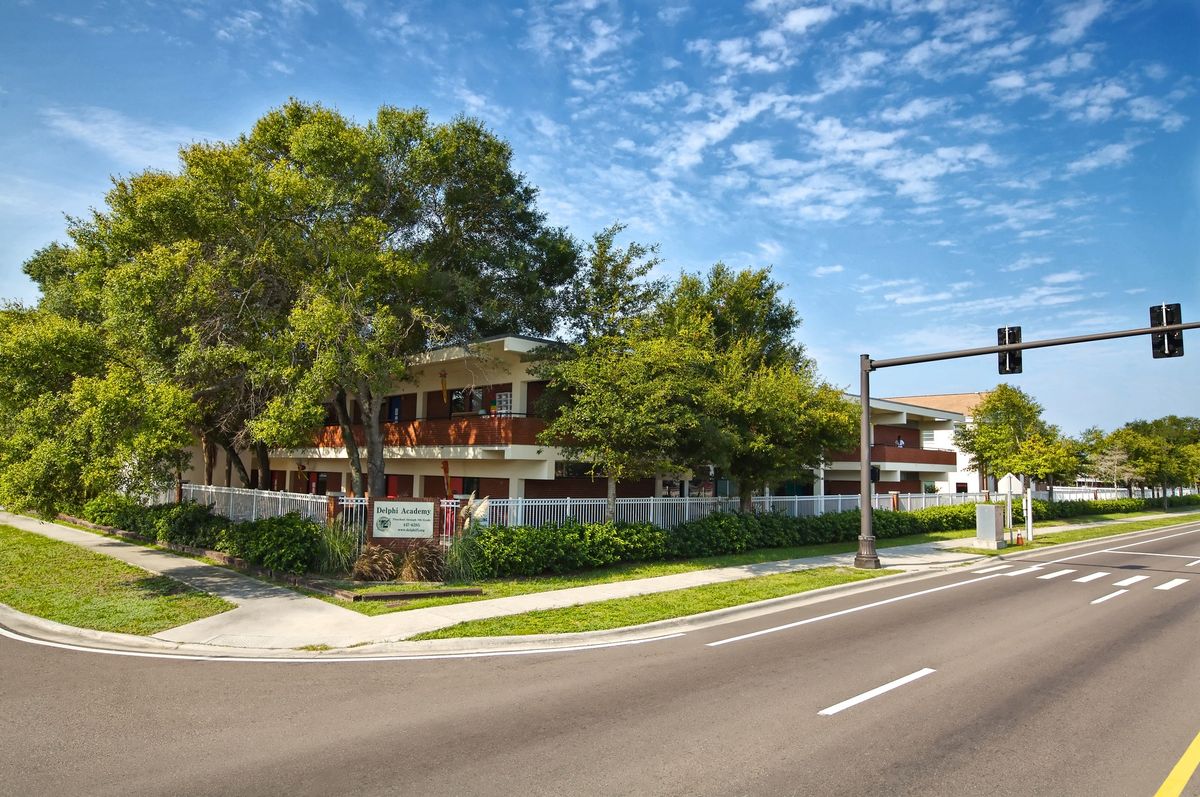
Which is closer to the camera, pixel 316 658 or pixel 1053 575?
pixel 316 658

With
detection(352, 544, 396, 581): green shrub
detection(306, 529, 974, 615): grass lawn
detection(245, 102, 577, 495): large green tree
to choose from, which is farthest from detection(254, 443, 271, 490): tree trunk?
detection(306, 529, 974, 615): grass lawn

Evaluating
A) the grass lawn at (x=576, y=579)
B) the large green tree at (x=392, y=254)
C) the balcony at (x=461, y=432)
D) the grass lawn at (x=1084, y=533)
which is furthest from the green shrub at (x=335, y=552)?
the grass lawn at (x=1084, y=533)

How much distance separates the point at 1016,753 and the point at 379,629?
8.37m

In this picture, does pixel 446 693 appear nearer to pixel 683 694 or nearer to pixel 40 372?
pixel 683 694

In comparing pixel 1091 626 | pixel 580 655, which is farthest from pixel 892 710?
pixel 1091 626

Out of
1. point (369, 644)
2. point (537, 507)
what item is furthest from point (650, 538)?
point (369, 644)

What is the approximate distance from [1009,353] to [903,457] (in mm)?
26169

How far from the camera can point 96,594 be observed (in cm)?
1310

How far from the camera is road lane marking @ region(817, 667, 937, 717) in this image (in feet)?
23.6

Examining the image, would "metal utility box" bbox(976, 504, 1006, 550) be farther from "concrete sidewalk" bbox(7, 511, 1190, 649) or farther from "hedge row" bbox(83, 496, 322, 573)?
"hedge row" bbox(83, 496, 322, 573)

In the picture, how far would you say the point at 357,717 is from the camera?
6.98m

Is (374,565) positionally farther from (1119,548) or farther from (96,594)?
(1119,548)

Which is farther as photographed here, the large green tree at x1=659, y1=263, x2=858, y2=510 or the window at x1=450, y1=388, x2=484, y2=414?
the window at x1=450, y1=388, x2=484, y2=414

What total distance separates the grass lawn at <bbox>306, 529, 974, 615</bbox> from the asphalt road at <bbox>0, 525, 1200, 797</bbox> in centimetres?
354
